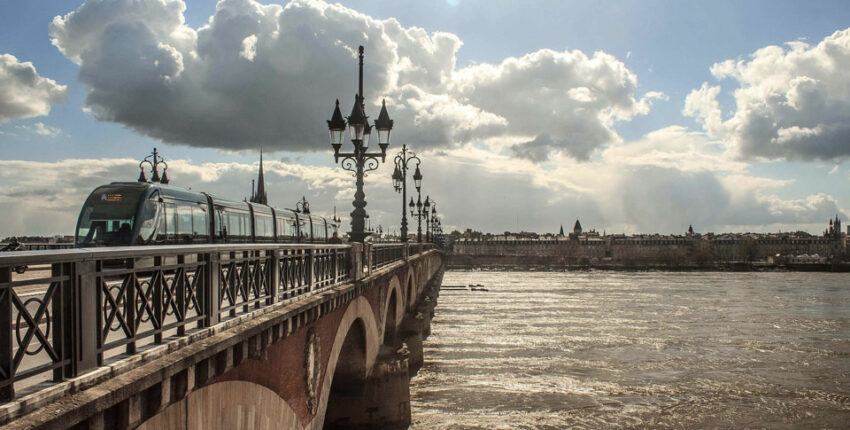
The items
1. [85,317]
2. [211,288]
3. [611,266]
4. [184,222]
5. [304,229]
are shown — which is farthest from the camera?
[611,266]

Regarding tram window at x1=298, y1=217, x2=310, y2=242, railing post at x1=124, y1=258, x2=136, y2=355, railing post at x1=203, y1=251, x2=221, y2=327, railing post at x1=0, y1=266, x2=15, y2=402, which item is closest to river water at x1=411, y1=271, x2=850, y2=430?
tram window at x1=298, y1=217, x2=310, y2=242

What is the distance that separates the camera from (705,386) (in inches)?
1025

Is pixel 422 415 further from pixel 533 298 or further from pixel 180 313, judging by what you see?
pixel 533 298

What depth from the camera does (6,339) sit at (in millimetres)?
3623

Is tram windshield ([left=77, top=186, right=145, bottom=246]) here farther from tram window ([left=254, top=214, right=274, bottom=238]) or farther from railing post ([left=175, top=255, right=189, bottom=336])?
railing post ([left=175, top=255, right=189, bottom=336])

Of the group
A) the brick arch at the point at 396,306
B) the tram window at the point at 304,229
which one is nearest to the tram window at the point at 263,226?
the tram window at the point at 304,229

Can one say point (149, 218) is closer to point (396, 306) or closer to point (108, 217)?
point (108, 217)

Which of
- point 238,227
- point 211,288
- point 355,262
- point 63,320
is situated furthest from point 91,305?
point 238,227

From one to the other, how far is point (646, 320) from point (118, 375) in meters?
46.6

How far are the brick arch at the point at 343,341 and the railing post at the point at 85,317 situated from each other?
633 cm

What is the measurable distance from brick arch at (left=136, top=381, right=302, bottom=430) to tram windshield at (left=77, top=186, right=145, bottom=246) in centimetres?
835

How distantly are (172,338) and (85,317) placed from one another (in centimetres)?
141

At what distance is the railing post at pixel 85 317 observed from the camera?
4123 mm

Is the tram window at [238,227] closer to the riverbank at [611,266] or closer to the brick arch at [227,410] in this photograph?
the brick arch at [227,410]
